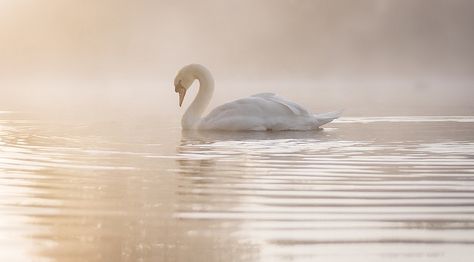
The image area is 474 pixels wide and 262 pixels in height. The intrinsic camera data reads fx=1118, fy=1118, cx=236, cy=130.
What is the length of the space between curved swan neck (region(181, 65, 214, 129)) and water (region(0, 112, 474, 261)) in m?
1.70

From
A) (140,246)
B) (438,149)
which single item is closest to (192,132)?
(438,149)

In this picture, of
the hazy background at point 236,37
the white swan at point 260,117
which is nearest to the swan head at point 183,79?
the white swan at point 260,117

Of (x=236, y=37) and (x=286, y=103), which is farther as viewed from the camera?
(x=236, y=37)

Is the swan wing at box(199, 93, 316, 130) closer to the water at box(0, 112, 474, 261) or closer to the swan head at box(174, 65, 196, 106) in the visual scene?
A: the water at box(0, 112, 474, 261)

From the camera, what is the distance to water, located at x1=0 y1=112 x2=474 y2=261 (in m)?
6.44

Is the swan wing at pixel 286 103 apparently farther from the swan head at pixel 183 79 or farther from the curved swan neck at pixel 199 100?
the swan head at pixel 183 79

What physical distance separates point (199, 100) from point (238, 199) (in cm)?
812

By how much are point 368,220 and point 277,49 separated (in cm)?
14302

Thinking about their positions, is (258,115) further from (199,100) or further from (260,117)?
(199,100)

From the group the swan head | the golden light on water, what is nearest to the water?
the golden light on water

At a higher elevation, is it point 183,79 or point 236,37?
point 236,37

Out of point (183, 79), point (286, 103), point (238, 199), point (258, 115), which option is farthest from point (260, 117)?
point (238, 199)

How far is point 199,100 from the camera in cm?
1628

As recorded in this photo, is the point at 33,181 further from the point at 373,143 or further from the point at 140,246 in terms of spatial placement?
the point at 373,143
